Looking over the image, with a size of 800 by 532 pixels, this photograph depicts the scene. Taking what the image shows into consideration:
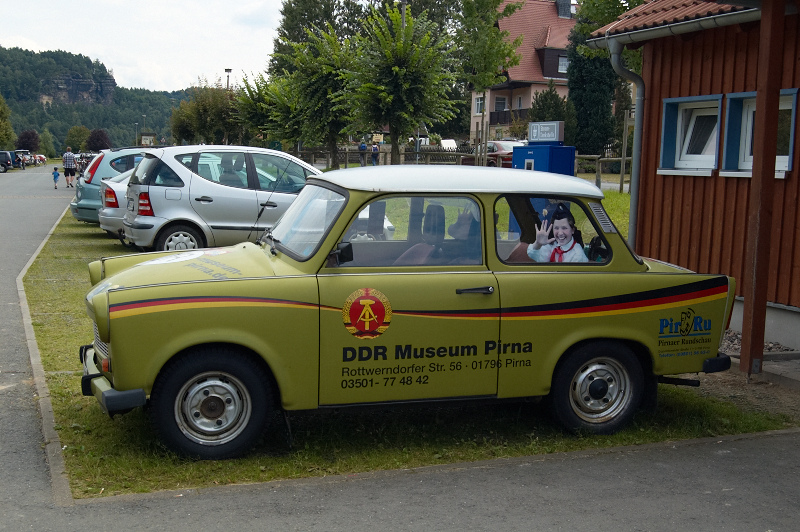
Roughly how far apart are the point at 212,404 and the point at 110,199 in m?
11.5

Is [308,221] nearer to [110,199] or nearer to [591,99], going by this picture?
[110,199]

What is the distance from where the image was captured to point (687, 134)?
10750mm

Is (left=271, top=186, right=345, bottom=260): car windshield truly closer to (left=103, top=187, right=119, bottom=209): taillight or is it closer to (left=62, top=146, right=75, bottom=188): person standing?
(left=103, top=187, right=119, bottom=209): taillight

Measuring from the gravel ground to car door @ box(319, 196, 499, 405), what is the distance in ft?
8.56

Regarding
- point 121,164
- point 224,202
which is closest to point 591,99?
point 121,164

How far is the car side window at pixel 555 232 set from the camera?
5879 mm

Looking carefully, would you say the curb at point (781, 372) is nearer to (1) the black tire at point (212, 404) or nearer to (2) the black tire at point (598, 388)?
(2) the black tire at point (598, 388)

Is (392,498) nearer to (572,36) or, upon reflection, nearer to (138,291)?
(138,291)

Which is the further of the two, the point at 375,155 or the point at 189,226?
the point at 375,155

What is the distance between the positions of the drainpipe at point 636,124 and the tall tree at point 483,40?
14.5 metres

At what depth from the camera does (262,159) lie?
1380 cm

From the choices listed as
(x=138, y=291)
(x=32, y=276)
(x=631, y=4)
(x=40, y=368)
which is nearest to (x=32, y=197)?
(x=32, y=276)

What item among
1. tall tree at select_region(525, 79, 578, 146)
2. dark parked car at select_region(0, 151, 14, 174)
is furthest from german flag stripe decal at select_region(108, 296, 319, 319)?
dark parked car at select_region(0, 151, 14, 174)

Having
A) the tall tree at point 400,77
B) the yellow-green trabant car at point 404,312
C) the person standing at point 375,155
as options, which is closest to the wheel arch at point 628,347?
the yellow-green trabant car at point 404,312
